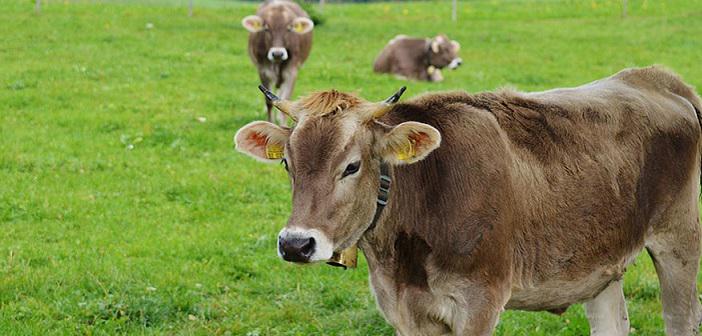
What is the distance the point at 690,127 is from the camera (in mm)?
6707

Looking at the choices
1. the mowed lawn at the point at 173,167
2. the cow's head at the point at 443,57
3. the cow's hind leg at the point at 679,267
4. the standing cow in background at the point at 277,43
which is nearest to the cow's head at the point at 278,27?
the standing cow in background at the point at 277,43

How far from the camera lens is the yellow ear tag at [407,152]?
5301 mm

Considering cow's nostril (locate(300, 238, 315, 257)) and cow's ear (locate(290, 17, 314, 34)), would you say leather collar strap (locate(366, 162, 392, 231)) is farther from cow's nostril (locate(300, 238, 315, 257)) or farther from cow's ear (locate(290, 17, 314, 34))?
cow's ear (locate(290, 17, 314, 34))

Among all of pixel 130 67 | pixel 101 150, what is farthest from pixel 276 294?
pixel 130 67

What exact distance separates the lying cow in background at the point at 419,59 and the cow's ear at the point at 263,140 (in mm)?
16405

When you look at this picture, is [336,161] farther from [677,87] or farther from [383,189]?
[677,87]

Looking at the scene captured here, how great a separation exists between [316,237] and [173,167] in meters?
8.09

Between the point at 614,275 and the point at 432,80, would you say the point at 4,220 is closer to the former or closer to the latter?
the point at 614,275

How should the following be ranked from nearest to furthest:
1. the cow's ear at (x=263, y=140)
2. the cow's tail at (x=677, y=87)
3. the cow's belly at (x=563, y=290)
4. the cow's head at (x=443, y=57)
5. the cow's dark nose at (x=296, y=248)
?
the cow's dark nose at (x=296, y=248) < the cow's ear at (x=263, y=140) < the cow's belly at (x=563, y=290) < the cow's tail at (x=677, y=87) < the cow's head at (x=443, y=57)

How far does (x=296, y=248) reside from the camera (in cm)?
498

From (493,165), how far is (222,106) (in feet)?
38.0

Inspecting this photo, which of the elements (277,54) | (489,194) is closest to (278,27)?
(277,54)

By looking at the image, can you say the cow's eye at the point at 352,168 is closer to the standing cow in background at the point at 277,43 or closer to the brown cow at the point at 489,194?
the brown cow at the point at 489,194

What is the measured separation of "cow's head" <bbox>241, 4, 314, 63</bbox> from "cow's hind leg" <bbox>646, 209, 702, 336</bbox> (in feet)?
33.9
